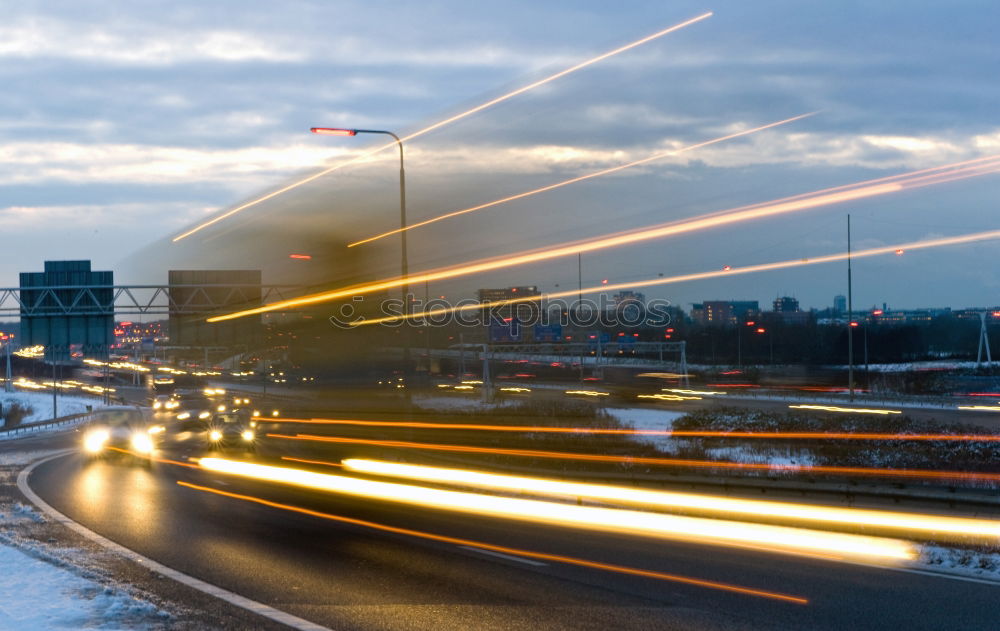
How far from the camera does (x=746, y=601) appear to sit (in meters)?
10.1

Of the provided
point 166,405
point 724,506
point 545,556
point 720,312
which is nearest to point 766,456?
point 724,506

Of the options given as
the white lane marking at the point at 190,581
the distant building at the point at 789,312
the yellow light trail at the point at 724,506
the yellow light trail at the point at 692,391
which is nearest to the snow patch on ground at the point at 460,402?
the yellow light trail at the point at 692,391

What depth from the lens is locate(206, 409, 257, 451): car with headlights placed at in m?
30.4

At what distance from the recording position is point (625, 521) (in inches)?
628

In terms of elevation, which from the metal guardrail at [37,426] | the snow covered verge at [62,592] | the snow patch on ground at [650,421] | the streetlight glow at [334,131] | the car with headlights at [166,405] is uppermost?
the streetlight glow at [334,131]

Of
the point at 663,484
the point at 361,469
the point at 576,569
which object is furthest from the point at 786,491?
the point at 361,469

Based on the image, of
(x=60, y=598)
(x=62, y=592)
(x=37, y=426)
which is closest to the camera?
(x=60, y=598)

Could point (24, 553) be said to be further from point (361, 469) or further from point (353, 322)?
point (353, 322)

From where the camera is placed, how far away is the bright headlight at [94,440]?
96.2 ft

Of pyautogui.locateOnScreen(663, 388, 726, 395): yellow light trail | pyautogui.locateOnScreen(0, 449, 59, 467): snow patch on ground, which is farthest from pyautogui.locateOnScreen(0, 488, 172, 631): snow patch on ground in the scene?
pyautogui.locateOnScreen(663, 388, 726, 395): yellow light trail

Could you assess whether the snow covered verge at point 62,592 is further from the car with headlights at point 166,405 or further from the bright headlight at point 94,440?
the car with headlights at point 166,405

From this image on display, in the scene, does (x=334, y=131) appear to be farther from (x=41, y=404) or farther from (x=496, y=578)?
(x=41, y=404)

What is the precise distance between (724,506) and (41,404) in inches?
3267

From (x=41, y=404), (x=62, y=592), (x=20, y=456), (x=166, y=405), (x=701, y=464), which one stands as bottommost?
(x=41, y=404)
